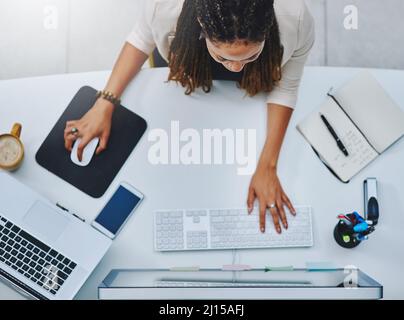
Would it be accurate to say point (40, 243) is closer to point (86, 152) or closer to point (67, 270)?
point (67, 270)

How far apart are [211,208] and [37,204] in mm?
363

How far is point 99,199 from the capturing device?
1101mm

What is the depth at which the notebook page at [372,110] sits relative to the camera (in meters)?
1.10

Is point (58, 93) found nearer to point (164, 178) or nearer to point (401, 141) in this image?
point (164, 178)

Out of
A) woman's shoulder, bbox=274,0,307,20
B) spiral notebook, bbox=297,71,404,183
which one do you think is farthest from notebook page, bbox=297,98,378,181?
woman's shoulder, bbox=274,0,307,20

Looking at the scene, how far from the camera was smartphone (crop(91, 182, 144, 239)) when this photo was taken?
109cm

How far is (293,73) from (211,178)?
0.93 feet

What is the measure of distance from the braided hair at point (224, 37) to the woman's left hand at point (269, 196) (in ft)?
0.60

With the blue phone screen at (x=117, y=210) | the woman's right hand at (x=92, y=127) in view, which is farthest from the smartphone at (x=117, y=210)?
the woman's right hand at (x=92, y=127)

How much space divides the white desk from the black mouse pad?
0.01 m

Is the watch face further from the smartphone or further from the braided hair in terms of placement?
the braided hair

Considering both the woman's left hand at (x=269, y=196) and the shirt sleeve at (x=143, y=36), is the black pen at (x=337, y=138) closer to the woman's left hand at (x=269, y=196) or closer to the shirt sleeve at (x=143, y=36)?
the woman's left hand at (x=269, y=196)

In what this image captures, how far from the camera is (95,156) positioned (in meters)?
1.10

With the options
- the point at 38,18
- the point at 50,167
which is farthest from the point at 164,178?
the point at 38,18
